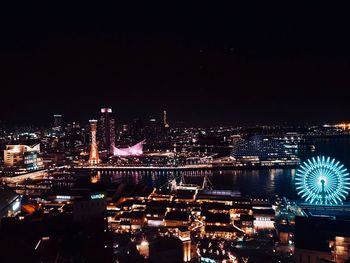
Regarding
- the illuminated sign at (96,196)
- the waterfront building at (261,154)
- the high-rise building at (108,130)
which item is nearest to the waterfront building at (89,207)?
the illuminated sign at (96,196)

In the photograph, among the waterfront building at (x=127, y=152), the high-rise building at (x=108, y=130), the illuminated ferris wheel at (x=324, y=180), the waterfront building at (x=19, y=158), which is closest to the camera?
the illuminated ferris wheel at (x=324, y=180)

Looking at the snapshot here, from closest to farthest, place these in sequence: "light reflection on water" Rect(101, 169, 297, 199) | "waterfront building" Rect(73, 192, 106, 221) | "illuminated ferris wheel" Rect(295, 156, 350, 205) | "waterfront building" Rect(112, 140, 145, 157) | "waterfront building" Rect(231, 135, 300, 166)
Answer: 1. "waterfront building" Rect(73, 192, 106, 221)
2. "illuminated ferris wheel" Rect(295, 156, 350, 205)
3. "light reflection on water" Rect(101, 169, 297, 199)
4. "waterfront building" Rect(231, 135, 300, 166)
5. "waterfront building" Rect(112, 140, 145, 157)

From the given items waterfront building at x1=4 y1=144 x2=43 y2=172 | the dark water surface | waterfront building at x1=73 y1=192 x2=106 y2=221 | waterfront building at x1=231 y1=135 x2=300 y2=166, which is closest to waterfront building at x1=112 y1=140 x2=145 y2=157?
the dark water surface

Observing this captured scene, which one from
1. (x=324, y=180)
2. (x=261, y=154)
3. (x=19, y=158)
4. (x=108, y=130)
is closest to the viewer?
(x=324, y=180)

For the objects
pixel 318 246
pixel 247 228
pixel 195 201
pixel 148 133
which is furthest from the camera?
pixel 148 133

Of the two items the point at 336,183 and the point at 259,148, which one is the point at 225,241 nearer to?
the point at 336,183

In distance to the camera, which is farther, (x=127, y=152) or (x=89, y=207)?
(x=127, y=152)

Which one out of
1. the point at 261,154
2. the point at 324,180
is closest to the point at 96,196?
the point at 324,180

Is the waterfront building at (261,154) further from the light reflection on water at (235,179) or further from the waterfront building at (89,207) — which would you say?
the waterfront building at (89,207)

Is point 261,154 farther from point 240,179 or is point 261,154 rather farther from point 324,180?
point 324,180

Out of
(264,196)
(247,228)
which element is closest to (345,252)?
(247,228)

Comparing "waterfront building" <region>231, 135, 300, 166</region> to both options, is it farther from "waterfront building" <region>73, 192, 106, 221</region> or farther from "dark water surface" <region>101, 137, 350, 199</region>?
"waterfront building" <region>73, 192, 106, 221</region>
